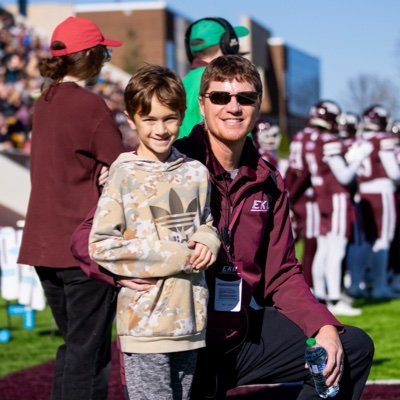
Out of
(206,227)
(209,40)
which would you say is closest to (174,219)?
(206,227)

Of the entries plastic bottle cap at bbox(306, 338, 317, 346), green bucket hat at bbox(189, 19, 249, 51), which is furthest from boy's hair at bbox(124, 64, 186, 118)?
green bucket hat at bbox(189, 19, 249, 51)

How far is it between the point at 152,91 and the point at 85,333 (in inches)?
57.4

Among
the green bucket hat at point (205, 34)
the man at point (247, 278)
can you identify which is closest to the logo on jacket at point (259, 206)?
the man at point (247, 278)

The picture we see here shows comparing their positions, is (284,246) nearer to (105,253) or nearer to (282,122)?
(105,253)

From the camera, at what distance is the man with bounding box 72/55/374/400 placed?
428cm

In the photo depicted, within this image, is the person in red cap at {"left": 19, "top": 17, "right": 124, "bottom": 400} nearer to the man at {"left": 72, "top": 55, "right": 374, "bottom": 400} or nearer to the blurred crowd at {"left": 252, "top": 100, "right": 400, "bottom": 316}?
the man at {"left": 72, "top": 55, "right": 374, "bottom": 400}

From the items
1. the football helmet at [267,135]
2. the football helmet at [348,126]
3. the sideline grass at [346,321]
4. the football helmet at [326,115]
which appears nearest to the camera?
the sideline grass at [346,321]

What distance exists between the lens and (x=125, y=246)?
3.90m

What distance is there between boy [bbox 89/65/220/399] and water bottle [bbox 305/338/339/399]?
1.37 feet

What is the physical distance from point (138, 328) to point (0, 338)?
6.55 m

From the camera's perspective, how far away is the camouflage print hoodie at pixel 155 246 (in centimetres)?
390

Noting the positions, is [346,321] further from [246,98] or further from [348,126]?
[246,98]

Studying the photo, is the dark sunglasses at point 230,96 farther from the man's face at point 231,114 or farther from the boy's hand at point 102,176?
the boy's hand at point 102,176

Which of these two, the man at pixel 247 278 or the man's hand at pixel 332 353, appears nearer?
the man's hand at pixel 332 353
